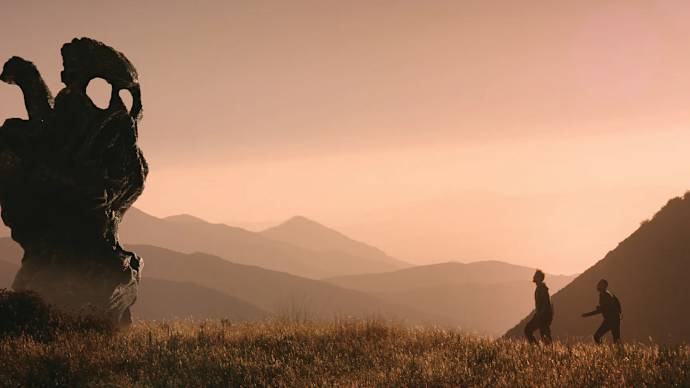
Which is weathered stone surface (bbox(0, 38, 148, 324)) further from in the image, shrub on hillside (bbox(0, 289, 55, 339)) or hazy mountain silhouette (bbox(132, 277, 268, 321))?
hazy mountain silhouette (bbox(132, 277, 268, 321))

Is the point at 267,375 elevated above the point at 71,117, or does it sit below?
below

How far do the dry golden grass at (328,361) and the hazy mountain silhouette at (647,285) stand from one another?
31.1 metres

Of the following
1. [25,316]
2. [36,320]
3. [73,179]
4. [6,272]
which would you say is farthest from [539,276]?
[6,272]

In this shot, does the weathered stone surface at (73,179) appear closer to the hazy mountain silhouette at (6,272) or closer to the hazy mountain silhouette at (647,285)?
the hazy mountain silhouette at (647,285)

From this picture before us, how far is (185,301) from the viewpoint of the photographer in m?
166

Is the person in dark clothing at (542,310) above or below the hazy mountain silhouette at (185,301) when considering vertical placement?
above

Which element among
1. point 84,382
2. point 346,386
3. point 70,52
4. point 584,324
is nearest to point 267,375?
point 346,386

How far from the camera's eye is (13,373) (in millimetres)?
8922

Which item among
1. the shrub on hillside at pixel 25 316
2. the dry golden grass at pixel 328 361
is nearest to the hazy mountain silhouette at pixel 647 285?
the dry golden grass at pixel 328 361

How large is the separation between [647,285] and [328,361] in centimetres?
4043

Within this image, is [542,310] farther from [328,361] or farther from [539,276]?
[328,361]

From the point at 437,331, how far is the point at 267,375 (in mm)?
4622

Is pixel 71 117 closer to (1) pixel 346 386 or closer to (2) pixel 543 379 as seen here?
(1) pixel 346 386

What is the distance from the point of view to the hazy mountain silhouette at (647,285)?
38.6 m
